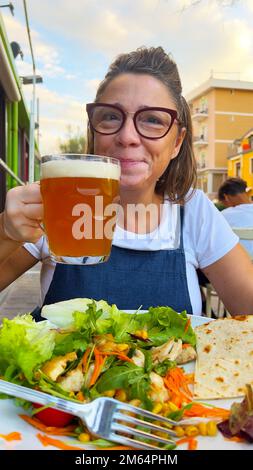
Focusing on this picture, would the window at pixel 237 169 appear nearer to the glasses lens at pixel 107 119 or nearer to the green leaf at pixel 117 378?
the glasses lens at pixel 107 119

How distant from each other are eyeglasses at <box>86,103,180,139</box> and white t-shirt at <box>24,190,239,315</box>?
526mm

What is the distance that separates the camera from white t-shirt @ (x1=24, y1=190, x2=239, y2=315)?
2225 mm

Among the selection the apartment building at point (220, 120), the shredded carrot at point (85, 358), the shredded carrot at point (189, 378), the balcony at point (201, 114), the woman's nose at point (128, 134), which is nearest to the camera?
the shredded carrot at point (85, 358)

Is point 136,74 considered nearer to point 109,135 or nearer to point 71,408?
point 109,135

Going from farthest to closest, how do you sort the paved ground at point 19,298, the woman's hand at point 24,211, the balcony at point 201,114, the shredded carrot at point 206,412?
the balcony at point 201,114 → the paved ground at point 19,298 → the woman's hand at point 24,211 → the shredded carrot at point 206,412

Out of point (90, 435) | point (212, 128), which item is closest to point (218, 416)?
point (90, 435)

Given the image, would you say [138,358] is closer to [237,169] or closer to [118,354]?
[118,354]

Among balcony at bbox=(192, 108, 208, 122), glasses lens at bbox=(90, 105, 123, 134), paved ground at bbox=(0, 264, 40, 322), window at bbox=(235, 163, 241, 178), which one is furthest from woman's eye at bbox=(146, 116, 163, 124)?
balcony at bbox=(192, 108, 208, 122)

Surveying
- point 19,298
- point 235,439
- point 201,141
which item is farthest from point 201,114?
point 235,439

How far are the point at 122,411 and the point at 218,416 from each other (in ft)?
1.00

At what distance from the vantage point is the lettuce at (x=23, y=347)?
49.2 inches

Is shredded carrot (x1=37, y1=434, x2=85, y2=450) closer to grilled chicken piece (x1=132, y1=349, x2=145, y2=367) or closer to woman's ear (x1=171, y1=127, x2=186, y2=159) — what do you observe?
grilled chicken piece (x1=132, y1=349, x2=145, y2=367)

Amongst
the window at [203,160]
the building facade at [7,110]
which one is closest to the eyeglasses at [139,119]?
the building facade at [7,110]

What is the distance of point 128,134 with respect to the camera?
192cm
